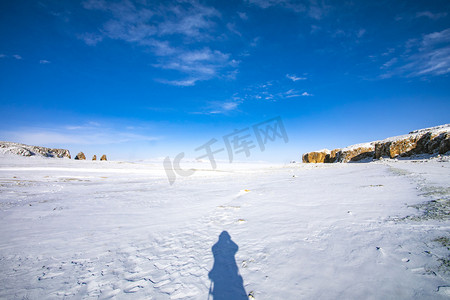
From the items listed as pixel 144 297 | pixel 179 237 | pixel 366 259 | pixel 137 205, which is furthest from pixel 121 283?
pixel 137 205

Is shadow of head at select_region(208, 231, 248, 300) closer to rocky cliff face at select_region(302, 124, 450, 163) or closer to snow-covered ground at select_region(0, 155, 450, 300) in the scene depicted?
snow-covered ground at select_region(0, 155, 450, 300)

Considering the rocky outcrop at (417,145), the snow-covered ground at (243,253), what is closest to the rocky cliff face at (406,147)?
the rocky outcrop at (417,145)

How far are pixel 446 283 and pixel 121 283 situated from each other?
3847 mm

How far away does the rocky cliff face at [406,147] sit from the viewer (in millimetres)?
16578

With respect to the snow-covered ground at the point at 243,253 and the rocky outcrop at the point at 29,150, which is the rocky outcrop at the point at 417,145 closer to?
the snow-covered ground at the point at 243,253

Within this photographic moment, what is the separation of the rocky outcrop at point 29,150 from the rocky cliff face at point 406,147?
53.0 metres

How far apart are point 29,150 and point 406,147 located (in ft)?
181

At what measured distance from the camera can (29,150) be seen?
105ft

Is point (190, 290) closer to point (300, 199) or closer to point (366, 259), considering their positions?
point (366, 259)

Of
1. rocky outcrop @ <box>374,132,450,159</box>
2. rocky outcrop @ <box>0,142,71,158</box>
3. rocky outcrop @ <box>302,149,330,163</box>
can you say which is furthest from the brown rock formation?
rocky outcrop @ <box>0,142,71,158</box>

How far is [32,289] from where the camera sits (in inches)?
101

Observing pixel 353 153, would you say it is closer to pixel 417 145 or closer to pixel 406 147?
pixel 406 147

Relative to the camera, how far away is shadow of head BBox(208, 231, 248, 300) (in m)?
2.32

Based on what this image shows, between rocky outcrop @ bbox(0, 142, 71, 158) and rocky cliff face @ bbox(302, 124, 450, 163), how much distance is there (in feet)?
174
